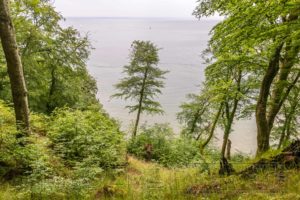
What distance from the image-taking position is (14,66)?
15.8 feet

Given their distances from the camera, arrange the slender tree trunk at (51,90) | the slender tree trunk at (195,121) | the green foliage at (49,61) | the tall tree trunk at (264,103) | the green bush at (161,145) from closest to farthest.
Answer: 1. the tall tree trunk at (264,103)
2. the green foliage at (49,61)
3. the green bush at (161,145)
4. the slender tree trunk at (51,90)
5. the slender tree trunk at (195,121)

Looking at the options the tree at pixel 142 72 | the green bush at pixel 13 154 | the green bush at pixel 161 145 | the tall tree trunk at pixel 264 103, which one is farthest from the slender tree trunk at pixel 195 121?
the green bush at pixel 13 154

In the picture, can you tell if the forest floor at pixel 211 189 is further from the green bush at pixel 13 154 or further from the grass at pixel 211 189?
the green bush at pixel 13 154

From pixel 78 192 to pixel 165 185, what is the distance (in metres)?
1.26

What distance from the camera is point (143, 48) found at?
20594 mm

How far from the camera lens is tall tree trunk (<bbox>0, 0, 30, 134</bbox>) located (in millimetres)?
4457

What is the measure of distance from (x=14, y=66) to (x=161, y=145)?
12.6 meters

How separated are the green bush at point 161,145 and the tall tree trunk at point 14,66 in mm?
10286

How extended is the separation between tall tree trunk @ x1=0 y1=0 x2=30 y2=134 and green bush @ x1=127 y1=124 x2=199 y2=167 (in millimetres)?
10286

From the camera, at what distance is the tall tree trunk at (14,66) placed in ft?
14.6

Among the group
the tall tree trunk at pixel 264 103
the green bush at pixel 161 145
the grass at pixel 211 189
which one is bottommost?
the green bush at pixel 161 145

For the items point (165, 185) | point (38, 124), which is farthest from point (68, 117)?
point (165, 185)

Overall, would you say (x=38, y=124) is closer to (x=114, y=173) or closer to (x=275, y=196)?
(x=114, y=173)

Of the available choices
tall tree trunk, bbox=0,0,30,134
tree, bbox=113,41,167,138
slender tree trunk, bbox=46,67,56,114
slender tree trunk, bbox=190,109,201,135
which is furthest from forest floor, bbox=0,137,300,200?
slender tree trunk, bbox=190,109,201,135
